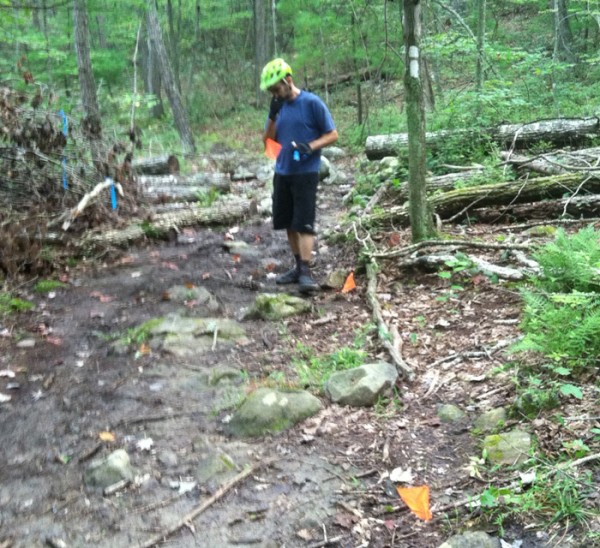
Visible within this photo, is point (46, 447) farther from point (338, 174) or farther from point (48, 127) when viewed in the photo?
point (338, 174)

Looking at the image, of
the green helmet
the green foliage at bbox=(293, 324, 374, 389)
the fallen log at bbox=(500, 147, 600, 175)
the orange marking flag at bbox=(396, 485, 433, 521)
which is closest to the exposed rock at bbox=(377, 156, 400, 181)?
the fallen log at bbox=(500, 147, 600, 175)

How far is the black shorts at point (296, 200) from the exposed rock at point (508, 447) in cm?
319

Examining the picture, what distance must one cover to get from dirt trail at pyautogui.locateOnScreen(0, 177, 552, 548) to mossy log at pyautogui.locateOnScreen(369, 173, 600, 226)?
1.77 metres

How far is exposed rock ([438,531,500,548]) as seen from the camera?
2.32 metres

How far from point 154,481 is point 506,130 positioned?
340 inches

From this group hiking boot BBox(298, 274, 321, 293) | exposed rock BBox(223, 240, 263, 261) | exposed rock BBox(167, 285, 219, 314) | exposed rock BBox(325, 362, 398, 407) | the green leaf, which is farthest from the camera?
exposed rock BBox(223, 240, 263, 261)

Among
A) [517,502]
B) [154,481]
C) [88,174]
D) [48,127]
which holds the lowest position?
[154,481]

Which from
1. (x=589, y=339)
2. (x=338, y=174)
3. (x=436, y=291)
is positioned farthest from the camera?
(x=338, y=174)

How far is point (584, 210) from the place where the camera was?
656 centimetres

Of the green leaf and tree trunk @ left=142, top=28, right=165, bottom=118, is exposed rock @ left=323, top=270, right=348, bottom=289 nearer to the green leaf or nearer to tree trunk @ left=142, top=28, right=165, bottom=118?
the green leaf

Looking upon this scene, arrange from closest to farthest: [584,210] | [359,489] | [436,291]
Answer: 1. [359,489]
2. [436,291]
3. [584,210]

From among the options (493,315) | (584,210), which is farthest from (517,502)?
(584,210)

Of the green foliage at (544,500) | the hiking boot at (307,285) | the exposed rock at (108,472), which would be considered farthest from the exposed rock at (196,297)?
the green foliage at (544,500)

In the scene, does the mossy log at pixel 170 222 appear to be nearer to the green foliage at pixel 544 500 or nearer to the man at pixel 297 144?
the man at pixel 297 144
